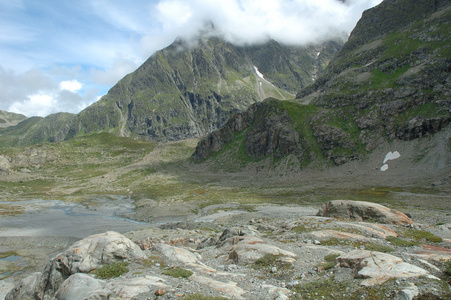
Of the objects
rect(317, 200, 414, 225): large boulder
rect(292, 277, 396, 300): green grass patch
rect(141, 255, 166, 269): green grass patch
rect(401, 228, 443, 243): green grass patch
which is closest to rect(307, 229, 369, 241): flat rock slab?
rect(401, 228, 443, 243): green grass patch

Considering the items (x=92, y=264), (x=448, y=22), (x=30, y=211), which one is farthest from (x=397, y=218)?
(x=448, y=22)

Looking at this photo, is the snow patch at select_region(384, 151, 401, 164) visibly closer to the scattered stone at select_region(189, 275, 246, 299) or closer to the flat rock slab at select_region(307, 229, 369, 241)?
the flat rock slab at select_region(307, 229, 369, 241)

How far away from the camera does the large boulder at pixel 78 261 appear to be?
1856 cm

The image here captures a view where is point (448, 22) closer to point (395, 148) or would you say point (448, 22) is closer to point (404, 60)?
point (404, 60)

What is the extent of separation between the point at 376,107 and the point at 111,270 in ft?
584

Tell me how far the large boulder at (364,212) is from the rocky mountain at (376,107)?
115751mm

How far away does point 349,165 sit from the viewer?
465 feet

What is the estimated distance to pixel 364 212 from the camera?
38.0 metres

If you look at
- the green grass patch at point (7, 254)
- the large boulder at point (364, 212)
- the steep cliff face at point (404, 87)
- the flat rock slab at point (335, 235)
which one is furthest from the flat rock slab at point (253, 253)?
the steep cliff face at point (404, 87)

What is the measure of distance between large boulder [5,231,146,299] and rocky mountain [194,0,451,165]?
146789 millimetres

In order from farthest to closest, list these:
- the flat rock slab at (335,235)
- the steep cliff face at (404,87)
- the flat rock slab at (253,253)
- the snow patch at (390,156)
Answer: the steep cliff face at (404,87) < the snow patch at (390,156) < the flat rock slab at (335,235) < the flat rock slab at (253,253)

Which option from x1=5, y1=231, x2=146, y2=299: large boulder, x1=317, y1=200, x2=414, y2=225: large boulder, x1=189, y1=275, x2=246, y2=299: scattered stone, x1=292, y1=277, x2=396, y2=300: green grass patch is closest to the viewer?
x1=292, y1=277, x2=396, y2=300: green grass patch

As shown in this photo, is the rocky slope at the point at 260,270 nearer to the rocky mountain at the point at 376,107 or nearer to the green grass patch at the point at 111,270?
the green grass patch at the point at 111,270

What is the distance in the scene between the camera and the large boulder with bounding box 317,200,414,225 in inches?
1395
